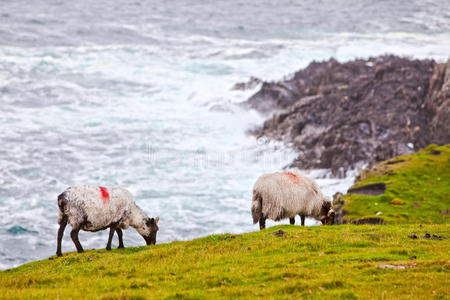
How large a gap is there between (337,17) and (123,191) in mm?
123312

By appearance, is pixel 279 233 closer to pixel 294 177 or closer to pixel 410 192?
pixel 294 177

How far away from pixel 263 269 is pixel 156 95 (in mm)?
60700

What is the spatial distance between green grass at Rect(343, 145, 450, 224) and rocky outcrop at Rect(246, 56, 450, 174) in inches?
296

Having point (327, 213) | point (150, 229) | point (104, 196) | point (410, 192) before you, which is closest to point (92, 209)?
point (104, 196)

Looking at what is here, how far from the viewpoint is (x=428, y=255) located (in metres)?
15.0

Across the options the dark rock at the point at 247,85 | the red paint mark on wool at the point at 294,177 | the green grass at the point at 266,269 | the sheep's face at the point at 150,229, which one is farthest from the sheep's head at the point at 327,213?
the dark rock at the point at 247,85

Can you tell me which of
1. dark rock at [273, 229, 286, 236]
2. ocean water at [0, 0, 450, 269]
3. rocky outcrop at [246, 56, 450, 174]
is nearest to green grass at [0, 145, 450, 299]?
dark rock at [273, 229, 286, 236]

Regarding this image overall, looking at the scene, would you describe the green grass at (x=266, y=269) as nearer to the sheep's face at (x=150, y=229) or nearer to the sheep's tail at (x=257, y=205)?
the sheep's tail at (x=257, y=205)

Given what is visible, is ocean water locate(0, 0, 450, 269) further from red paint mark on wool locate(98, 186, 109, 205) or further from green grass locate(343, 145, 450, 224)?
red paint mark on wool locate(98, 186, 109, 205)

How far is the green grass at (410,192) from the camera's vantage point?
28.5m

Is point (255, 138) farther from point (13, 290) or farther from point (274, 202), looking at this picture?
point (13, 290)

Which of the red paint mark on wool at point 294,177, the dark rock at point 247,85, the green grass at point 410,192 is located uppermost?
the red paint mark on wool at point 294,177

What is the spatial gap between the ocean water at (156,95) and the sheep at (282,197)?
13216mm

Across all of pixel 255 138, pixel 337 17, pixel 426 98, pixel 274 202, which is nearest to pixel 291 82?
pixel 255 138
